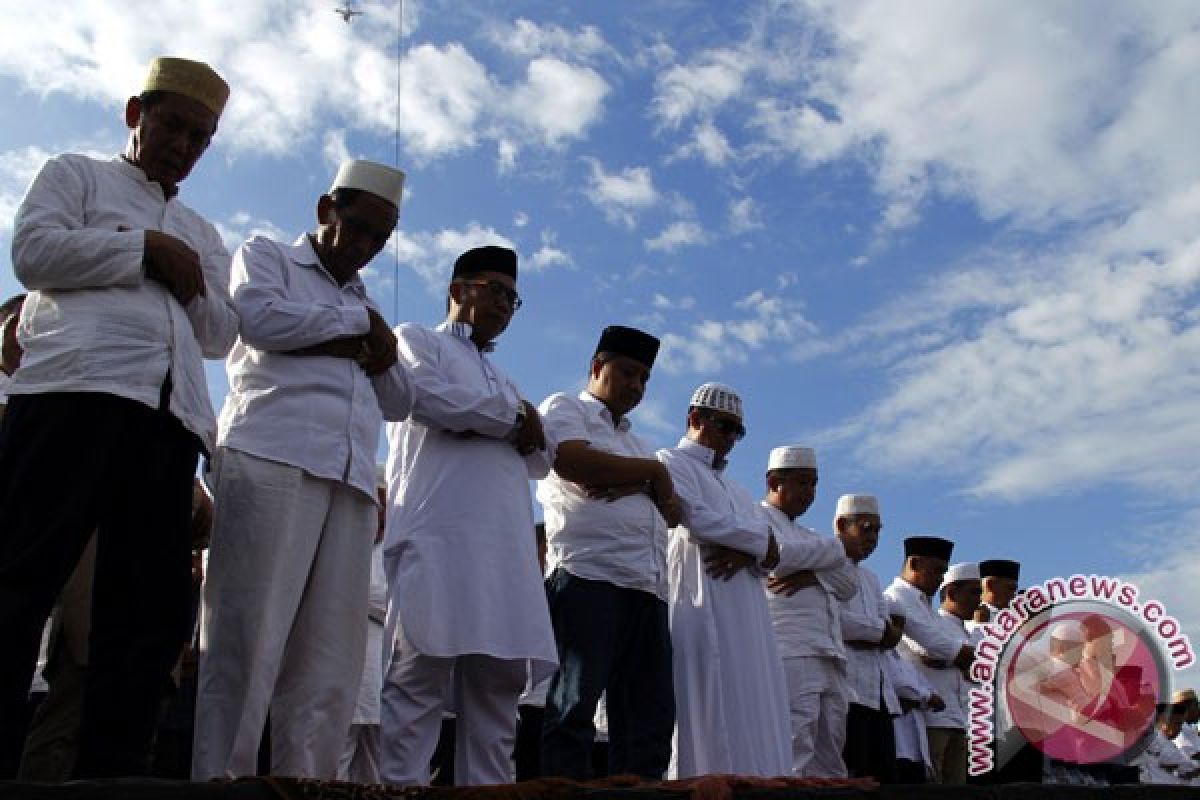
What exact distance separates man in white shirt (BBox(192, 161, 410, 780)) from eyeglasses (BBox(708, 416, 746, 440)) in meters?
2.54

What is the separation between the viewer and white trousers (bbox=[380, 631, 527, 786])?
400 centimetres

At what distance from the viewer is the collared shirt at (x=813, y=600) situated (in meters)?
6.48

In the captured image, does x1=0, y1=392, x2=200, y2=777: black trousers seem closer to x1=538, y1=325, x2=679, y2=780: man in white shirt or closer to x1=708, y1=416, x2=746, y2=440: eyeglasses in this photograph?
x1=538, y1=325, x2=679, y2=780: man in white shirt

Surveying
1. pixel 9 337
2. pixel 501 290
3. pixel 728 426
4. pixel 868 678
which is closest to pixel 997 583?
pixel 868 678

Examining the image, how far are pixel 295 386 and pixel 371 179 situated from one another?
788 millimetres

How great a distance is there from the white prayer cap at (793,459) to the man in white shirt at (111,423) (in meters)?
4.27

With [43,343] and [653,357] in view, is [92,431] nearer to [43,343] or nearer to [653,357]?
[43,343]

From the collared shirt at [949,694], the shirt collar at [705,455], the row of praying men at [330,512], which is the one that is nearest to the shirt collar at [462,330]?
the row of praying men at [330,512]

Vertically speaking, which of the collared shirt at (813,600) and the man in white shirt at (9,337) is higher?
the man in white shirt at (9,337)

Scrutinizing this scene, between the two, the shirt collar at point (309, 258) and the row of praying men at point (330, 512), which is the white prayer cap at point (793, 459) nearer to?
the row of praying men at point (330, 512)

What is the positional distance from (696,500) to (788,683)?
1354 mm

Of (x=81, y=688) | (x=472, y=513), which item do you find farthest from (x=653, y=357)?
(x=81, y=688)

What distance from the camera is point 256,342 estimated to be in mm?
3762

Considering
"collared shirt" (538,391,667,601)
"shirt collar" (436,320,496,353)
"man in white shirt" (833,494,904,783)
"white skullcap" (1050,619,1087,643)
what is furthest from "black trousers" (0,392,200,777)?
"white skullcap" (1050,619,1087,643)
